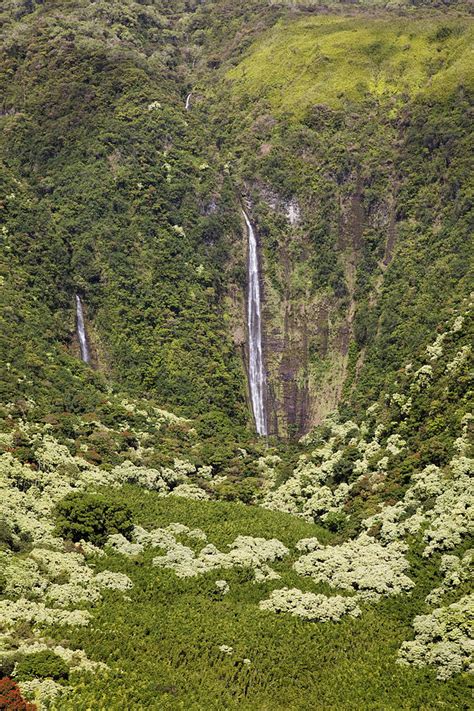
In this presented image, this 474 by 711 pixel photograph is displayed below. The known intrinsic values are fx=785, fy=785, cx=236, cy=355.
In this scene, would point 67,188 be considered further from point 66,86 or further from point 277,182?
point 277,182

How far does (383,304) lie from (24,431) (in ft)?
153

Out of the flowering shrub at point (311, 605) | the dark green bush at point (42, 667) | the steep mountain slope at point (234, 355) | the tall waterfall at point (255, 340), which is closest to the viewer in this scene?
the dark green bush at point (42, 667)

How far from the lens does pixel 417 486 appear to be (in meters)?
46.3

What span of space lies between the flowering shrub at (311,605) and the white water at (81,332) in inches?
1823

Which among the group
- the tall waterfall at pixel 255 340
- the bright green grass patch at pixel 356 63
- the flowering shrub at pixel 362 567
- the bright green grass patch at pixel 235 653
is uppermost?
the bright green grass patch at pixel 356 63

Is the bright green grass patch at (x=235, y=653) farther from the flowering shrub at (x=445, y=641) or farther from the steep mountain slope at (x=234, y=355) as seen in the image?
the flowering shrub at (x=445, y=641)

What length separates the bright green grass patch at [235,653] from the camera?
29859mm

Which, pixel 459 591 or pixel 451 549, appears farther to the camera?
pixel 451 549

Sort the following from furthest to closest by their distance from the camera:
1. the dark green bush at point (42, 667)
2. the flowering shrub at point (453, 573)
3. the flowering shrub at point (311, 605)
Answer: the flowering shrub at point (311, 605)
the flowering shrub at point (453, 573)
the dark green bush at point (42, 667)

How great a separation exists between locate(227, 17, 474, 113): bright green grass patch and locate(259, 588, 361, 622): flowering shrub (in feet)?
266

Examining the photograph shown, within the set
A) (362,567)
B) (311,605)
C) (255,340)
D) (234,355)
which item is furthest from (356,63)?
(311,605)

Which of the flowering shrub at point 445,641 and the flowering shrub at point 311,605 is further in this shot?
the flowering shrub at point 311,605

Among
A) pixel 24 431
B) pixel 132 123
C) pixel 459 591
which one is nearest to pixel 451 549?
pixel 459 591

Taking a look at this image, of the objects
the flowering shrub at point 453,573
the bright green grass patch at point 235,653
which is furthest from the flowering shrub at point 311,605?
the flowering shrub at point 453,573
